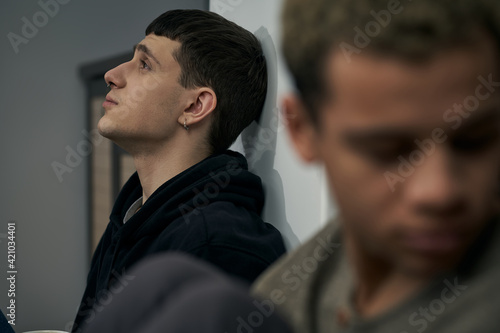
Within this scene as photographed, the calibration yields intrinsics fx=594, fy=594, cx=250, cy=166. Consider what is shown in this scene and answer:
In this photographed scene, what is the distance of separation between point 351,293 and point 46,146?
184 centimetres

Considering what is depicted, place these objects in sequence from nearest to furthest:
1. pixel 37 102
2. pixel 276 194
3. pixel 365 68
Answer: pixel 365 68, pixel 276 194, pixel 37 102

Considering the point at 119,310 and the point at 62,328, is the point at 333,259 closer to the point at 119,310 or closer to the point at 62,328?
the point at 119,310

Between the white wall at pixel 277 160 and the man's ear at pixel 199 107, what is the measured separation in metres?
0.12

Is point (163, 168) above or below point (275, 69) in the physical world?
below

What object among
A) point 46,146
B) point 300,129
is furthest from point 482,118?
point 46,146

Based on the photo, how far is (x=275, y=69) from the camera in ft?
4.21

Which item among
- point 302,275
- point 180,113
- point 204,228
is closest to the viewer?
point 302,275

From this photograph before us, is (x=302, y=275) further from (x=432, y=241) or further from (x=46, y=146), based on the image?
(x=46, y=146)

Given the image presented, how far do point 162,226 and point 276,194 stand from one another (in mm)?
246

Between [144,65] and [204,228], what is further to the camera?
[144,65]

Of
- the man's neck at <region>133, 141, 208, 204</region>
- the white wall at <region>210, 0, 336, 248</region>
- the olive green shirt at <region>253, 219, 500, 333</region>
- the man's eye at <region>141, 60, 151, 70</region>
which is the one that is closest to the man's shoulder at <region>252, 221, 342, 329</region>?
the olive green shirt at <region>253, 219, 500, 333</region>

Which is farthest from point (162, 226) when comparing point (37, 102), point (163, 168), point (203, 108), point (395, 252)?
point (37, 102)

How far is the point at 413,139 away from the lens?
0.35 meters

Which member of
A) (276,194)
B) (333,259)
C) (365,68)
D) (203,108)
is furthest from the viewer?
(203,108)
